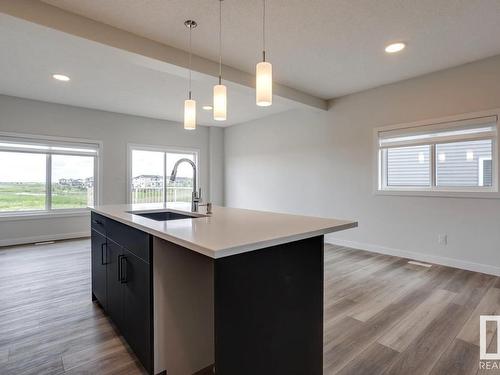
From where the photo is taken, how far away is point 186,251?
5.22 ft

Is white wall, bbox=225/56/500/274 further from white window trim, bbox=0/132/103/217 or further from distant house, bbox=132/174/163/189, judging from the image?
white window trim, bbox=0/132/103/217

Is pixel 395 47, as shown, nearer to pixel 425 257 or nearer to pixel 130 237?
pixel 425 257

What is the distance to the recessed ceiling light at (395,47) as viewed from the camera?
9.42 feet

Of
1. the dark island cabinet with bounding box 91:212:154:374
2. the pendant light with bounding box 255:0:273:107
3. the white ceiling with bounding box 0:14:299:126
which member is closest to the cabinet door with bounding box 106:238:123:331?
the dark island cabinet with bounding box 91:212:154:374

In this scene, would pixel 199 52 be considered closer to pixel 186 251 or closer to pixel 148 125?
pixel 186 251

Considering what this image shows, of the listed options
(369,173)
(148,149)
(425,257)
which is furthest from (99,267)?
(148,149)

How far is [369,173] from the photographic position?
4.30 metres

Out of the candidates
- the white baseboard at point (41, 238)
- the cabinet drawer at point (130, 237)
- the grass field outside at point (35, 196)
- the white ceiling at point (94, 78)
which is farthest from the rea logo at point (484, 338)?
the grass field outside at point (35, 196)

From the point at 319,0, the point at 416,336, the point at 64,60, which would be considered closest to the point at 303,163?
the point at 319,0

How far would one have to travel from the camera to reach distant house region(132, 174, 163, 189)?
6039mm

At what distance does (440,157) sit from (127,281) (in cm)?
402

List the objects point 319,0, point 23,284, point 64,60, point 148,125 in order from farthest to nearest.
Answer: point 148,125 < point 64,60 < point 23,284 < point 319,0

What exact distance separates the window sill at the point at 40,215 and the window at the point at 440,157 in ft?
18.2

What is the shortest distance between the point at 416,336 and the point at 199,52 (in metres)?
3.35
